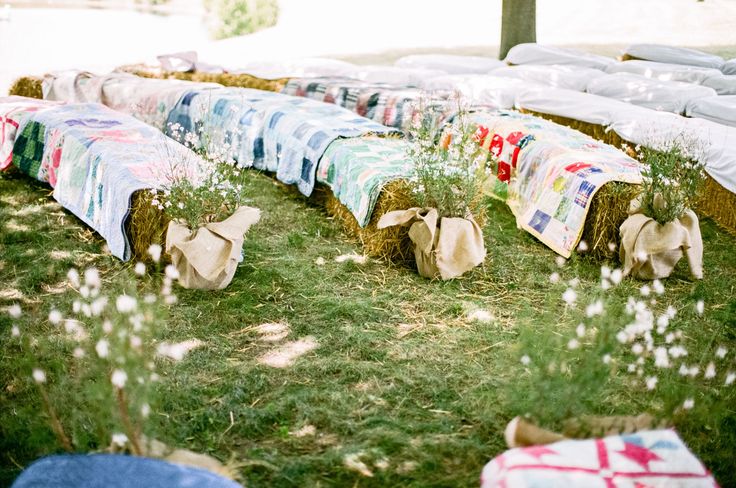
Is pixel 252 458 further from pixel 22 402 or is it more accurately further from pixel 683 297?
pixel 683 297

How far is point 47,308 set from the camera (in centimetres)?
381

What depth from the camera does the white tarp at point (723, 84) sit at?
7.23m

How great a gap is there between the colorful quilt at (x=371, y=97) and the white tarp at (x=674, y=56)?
3.49 meters

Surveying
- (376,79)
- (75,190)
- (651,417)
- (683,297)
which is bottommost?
(683,297)

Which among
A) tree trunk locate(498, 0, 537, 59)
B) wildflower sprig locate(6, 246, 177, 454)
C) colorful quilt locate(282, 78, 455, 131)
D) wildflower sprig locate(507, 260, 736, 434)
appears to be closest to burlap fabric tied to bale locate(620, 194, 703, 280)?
wildflower sprig locate(507, 260, 736, 434)

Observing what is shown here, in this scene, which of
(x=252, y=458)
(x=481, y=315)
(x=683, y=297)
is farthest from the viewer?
(x=683, y=297)

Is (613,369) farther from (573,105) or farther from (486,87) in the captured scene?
(486,87)

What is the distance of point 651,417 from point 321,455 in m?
1.23

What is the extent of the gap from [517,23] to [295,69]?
132 inches

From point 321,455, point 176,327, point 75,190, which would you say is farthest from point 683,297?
point 75,190

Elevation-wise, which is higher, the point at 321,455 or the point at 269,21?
the point at 269,21

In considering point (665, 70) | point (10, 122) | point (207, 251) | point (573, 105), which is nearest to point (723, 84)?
point (665, 70)

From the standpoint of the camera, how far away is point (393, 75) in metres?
8.15

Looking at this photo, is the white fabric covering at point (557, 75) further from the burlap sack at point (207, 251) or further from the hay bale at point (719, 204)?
the burlap sack at point (207, 251)
